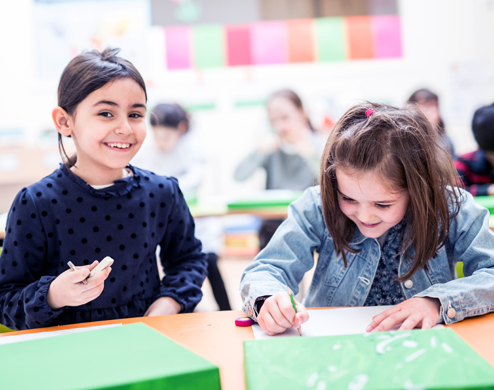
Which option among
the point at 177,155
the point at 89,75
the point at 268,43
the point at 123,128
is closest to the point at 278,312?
the point at 123,128

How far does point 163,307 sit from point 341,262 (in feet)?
1.26

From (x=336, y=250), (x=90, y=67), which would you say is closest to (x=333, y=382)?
(x=336, y=250)

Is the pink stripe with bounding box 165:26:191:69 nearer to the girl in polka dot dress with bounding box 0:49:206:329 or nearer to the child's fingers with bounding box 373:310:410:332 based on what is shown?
the girl in polka dot dress with bounding box 0:49:206:329

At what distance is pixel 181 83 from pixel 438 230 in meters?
3.30

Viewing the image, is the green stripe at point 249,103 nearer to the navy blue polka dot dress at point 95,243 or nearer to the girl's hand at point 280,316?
the navy blue polka dot dress at point 95,243

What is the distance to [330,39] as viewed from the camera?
12.6 ft

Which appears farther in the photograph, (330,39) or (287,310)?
(330,39)

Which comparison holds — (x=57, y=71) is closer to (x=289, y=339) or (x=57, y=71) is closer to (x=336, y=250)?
(x=336, y=250)

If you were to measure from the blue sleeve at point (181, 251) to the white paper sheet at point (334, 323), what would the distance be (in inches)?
12.2

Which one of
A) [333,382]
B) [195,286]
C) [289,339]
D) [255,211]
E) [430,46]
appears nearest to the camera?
[333,382]

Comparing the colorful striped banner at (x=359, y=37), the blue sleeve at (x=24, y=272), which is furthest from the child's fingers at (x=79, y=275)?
the colorful striped banner at (x=359, y=37)

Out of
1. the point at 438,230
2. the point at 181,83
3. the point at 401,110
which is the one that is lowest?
the point at 438,230

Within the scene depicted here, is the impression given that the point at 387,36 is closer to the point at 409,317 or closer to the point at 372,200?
the point at 372,200

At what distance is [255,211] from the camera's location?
7.07 ft
